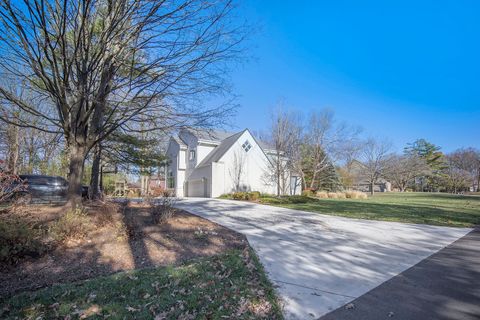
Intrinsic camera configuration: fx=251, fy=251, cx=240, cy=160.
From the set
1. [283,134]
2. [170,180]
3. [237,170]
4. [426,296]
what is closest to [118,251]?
[426,296]

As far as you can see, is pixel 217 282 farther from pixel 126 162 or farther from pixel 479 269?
pixel 126 162

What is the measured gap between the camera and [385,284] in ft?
12.0

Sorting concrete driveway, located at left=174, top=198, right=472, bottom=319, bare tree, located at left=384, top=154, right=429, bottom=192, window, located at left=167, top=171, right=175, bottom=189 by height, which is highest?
bare tree, located at left=384, top=154, right=429, bottom=192

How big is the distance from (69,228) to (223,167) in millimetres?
17021

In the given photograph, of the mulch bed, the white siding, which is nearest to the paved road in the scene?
the mulch bed

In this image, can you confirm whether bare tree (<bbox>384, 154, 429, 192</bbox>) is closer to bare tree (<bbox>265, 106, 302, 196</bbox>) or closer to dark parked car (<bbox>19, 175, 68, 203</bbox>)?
bare tree (<bbox>265, 106, 302, 196</bbox>)

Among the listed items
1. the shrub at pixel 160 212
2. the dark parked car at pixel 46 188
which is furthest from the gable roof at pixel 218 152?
the shrub at pixel 160 212

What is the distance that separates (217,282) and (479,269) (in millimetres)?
4408

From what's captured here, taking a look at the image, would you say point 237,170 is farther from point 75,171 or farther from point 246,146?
point 75,171

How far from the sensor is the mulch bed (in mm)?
3807

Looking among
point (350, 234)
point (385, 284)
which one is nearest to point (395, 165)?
point (350, 234)

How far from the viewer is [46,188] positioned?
37.8ft

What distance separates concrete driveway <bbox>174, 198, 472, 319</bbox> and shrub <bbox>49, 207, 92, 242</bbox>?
12.1ft

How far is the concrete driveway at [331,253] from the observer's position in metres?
3.36
